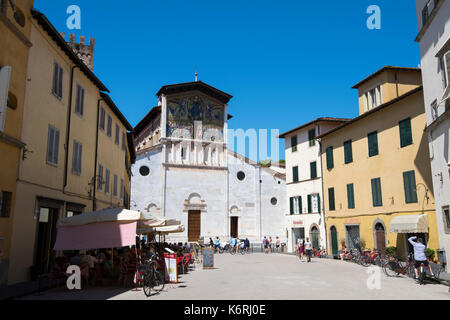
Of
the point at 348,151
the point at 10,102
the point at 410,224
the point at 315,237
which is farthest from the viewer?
the point at 315,237

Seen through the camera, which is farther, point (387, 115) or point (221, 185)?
point (221, 185)

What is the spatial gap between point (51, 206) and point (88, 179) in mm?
4535

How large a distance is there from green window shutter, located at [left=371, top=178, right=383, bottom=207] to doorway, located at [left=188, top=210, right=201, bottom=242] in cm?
2170

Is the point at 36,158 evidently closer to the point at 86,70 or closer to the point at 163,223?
the point at 163,223

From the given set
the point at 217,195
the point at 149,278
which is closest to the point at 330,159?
the point at 217,195

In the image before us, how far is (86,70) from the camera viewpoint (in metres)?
17.9

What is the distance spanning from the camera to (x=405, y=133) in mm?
20656

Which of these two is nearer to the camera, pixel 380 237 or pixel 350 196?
pixel 380 237

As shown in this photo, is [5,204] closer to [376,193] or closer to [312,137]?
[376,193]

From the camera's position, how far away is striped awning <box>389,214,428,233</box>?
736 inches

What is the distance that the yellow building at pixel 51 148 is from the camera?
1250 cm

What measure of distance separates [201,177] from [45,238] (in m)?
27.5

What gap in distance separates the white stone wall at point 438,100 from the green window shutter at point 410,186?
4.10 metres
